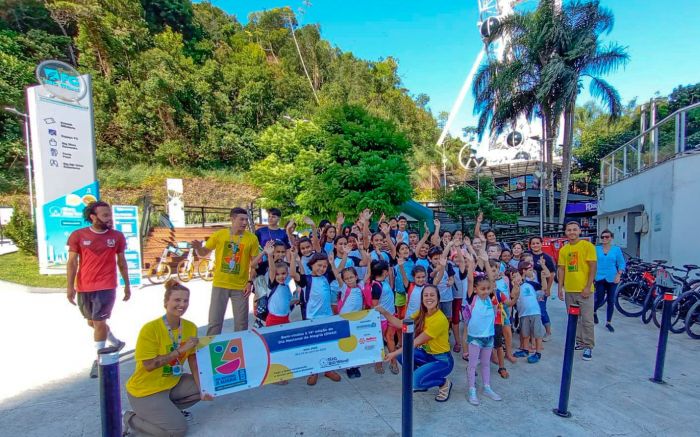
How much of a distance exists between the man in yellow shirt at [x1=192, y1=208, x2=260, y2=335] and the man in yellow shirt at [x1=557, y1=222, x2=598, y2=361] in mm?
4288

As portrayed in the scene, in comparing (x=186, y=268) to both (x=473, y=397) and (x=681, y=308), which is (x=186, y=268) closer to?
(x=473, y=397)

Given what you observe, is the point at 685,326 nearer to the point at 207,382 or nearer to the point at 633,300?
the point at 633,300

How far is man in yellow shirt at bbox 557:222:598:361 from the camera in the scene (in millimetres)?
4883

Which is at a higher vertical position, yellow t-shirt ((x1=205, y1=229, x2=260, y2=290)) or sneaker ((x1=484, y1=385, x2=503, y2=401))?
yellow t-shirt ((x1=205, y1=229, x2=260, y2=290))

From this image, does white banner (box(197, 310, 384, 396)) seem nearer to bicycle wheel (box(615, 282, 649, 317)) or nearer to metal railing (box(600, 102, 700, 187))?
bicycle wheel (box(615, 282, 649, 317))

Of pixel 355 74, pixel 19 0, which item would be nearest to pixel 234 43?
pixel 355 74

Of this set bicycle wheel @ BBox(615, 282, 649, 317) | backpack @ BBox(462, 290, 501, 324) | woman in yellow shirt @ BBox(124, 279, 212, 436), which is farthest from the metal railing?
woman in yellow shirt @ BBox(124, 279, 212, 436)

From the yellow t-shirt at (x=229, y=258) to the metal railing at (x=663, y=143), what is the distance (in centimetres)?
990

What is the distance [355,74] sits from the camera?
4159cm

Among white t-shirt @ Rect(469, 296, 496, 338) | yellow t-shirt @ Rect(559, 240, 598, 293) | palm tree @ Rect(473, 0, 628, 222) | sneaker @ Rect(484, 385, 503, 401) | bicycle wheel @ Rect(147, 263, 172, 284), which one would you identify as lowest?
bicycle wheel @ Rect(147, 263, 172, 284)

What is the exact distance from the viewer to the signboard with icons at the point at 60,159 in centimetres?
1039

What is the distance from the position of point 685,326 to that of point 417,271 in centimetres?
495

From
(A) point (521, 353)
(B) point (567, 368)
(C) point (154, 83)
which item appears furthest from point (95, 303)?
(C) point (154, 83)

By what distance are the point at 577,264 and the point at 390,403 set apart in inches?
129
